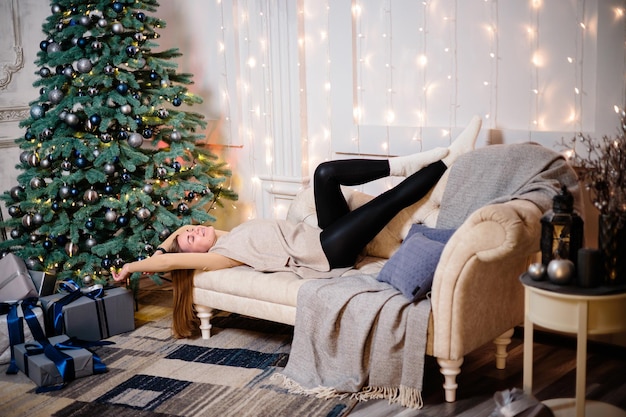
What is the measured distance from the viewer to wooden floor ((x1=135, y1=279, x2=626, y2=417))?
2.86m

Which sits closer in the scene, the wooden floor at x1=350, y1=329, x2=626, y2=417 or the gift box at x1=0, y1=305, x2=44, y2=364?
the wooden floor at x1=350, y1=329, x2=626, y2=417

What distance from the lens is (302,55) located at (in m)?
4.43

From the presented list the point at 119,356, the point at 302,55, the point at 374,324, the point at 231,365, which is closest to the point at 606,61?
the point at 374,324

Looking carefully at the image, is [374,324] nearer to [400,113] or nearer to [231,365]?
[231,365]

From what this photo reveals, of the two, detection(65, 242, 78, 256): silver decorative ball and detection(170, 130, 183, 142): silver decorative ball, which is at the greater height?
detection(170, 130, 183, 142): silver decorative ball

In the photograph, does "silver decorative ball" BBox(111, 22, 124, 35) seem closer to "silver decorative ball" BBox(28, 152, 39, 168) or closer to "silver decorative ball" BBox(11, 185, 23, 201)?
"silver decorative ball" BBox(28, 152, 39, 168)

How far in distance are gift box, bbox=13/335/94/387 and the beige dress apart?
0.85m

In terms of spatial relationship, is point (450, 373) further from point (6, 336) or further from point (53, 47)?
point (53, 47)

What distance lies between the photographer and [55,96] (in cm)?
401

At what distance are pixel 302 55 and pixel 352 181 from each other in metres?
1.16

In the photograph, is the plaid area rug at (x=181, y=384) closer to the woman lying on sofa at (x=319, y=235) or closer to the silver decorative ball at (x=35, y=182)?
the woman lying on sofa at (x=319, y=235)

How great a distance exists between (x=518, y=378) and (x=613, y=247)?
991mm

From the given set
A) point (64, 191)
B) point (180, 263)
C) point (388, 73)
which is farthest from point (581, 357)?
point (64, 191)

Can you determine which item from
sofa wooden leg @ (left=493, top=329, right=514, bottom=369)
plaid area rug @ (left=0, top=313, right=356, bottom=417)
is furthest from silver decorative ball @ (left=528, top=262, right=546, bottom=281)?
plaid area rug @ (left=0, top=313, right=356, bottom=417)
